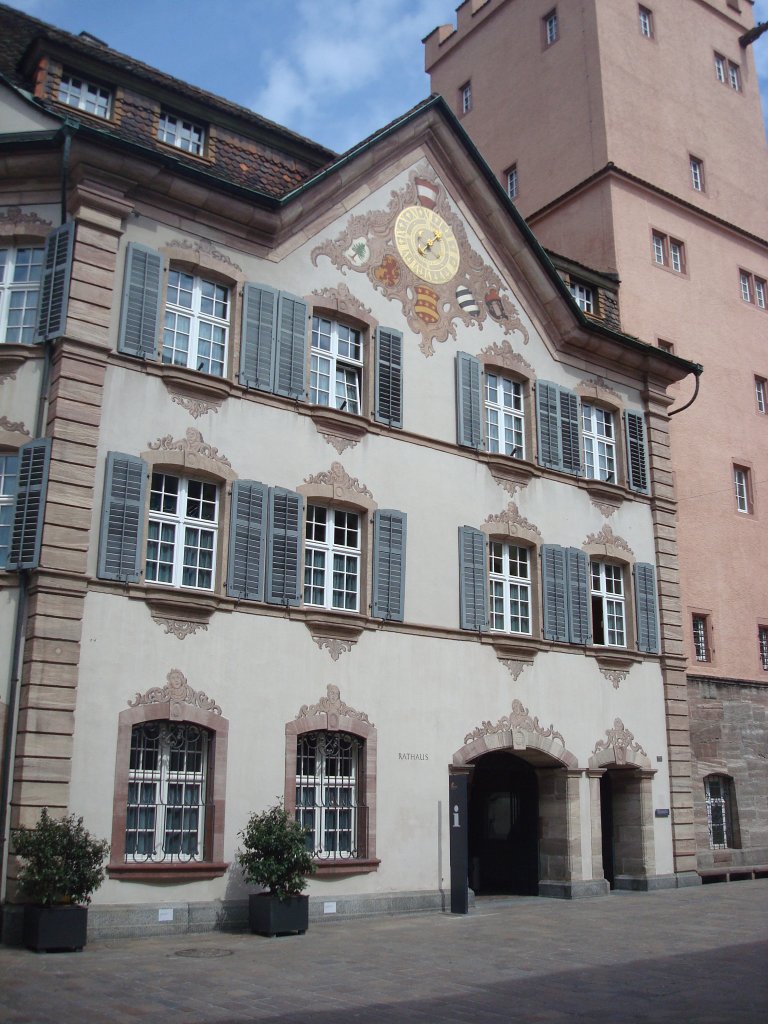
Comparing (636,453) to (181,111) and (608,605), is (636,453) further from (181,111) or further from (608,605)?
(181,111)

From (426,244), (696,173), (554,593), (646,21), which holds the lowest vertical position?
(554,593)

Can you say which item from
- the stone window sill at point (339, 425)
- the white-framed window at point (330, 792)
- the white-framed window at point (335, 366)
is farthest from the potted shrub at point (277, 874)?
the white-framed window at point (335, 366)

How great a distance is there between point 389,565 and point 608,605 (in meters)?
6.30

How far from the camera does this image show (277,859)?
48.4 feet

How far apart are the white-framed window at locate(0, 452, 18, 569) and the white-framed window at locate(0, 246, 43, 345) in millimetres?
1852

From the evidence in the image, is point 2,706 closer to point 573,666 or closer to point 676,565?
point 573,666

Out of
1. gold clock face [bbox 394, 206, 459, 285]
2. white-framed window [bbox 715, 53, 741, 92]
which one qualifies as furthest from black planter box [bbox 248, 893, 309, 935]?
white-framed window [bbox 715, 53, 741, 92]

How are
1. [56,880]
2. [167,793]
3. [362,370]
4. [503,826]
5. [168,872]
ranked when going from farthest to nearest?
1. [503,826]
2. [362,370]
3. [167,793]
4. [168,872]
5. [56,880]

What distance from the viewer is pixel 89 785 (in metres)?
14.4

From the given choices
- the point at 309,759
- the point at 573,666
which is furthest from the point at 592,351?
the point at 309,759

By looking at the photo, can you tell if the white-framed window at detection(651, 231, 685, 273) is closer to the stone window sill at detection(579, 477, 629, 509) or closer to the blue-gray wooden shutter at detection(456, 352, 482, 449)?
the stone window sill at detection(579, 477, 629, 509)

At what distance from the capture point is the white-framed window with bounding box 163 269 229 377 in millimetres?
17156

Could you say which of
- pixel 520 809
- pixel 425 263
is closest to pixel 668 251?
pixel 425 263

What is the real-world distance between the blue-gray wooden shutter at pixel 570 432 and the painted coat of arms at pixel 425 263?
1585mm
